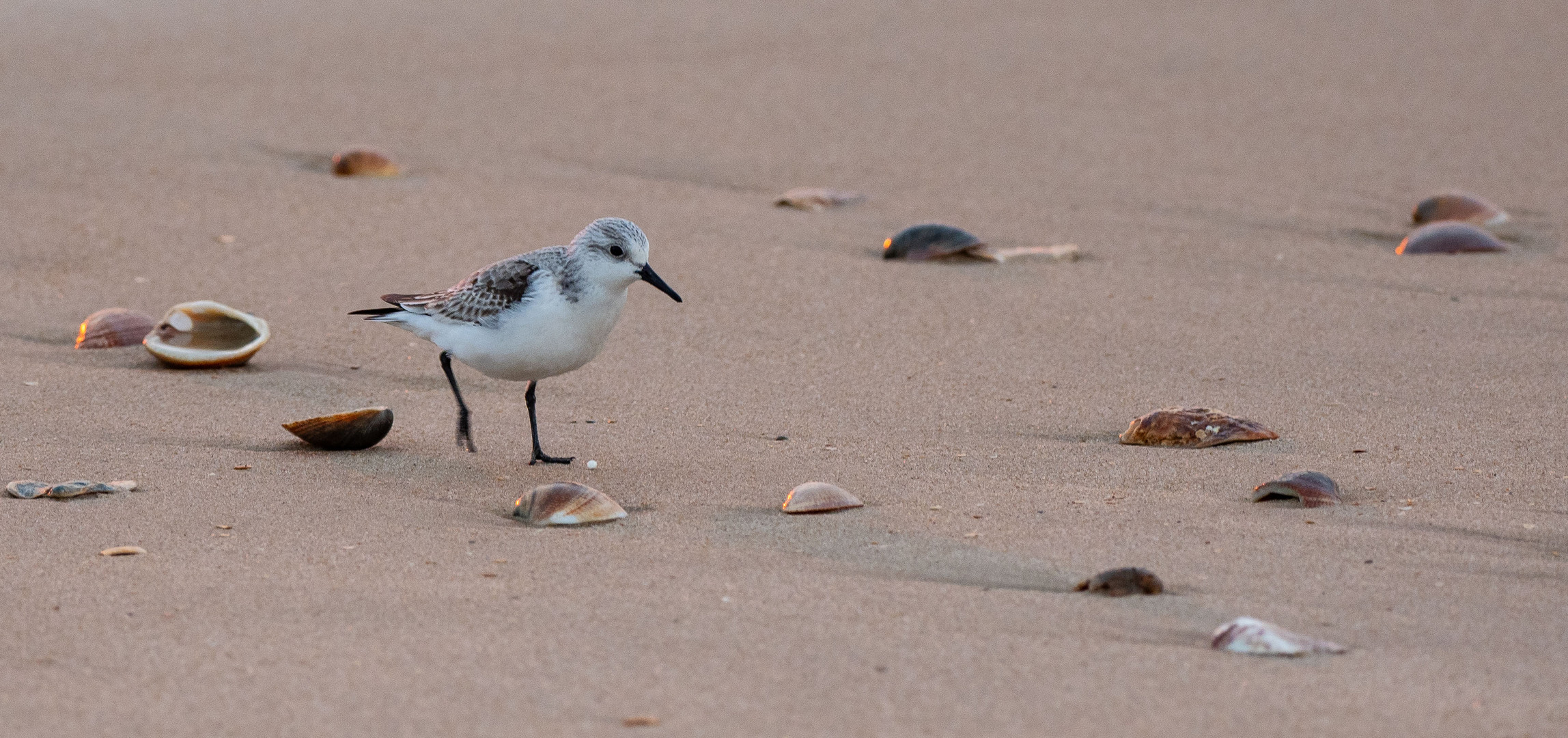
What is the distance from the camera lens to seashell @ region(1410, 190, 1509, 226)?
19.9ft

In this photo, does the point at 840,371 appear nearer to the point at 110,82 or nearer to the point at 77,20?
the point at 110,82

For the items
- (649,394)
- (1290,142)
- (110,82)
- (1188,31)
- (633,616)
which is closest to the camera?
(633,616)

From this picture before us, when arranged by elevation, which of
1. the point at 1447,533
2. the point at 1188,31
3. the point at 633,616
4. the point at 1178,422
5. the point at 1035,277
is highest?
the point at 1188,31

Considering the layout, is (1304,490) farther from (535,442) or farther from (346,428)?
(346,428)

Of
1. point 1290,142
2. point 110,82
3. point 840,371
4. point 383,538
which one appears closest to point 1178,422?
point 840,371

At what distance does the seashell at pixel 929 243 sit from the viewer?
5676 millimetres

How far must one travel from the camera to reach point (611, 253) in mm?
4078

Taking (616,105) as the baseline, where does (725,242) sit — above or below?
below

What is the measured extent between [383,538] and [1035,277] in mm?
2931

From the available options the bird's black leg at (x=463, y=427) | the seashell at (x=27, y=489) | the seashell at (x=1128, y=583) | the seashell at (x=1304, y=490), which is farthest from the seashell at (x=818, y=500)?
the seashell at (x=27, y=489)

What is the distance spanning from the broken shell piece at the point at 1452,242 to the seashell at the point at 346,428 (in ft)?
12.7

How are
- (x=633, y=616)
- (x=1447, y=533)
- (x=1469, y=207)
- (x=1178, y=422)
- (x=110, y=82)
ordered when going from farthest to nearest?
(x=110, y=82), (x=1469, y=207), (x=1178, y=422), (x=1447, y=533), (x=633, y=616)

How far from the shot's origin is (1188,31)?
27.4 feet

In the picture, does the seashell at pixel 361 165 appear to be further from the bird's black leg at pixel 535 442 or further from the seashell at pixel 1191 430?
the seashell at pixel 1191 430
